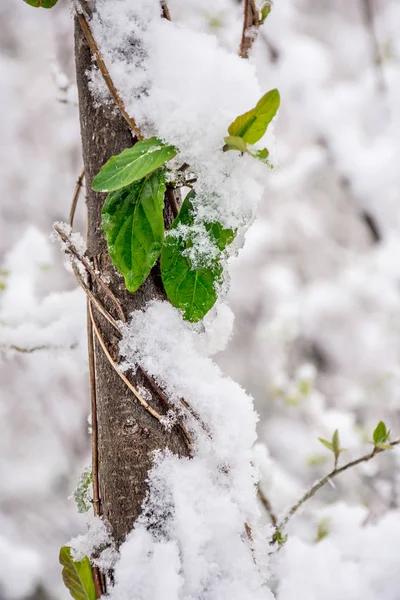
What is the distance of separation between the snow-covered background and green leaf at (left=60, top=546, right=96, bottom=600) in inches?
16.3

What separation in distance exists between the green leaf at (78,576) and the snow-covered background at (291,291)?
0.42 metres

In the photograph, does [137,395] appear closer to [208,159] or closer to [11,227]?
[208,159]

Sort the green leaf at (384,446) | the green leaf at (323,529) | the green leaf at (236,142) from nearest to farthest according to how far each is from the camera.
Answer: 1. the green leaf at (236,142)
2. the green leaf at (384,446)
3. the green leaf at (323,529)

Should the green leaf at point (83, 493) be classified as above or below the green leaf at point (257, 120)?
below

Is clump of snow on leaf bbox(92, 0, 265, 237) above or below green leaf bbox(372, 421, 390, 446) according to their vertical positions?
above

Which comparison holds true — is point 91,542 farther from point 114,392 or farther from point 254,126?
point 254,126

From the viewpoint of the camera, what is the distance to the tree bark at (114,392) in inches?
21.8

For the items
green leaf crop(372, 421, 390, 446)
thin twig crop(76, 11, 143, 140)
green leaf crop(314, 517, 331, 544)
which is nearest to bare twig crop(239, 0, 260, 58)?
thin twig crop(76, 11, 143, 140)

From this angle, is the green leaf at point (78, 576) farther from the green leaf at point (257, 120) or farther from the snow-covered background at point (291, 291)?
the green leaf at point (257, 120)

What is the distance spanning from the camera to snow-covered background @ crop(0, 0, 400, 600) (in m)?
1.06

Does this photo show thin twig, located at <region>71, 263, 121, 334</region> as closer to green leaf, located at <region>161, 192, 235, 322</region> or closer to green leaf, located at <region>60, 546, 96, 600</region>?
green leaf, located at <region>161, 192, 235, 322</region>

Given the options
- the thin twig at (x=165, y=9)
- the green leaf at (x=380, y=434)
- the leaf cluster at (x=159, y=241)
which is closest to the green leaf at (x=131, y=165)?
the leaf cluster at (x=159, y=241)

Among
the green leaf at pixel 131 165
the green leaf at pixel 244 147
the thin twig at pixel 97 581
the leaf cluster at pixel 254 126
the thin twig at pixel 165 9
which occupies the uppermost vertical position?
the thin twig at pixel 165 9

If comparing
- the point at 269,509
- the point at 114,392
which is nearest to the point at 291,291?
the point at 269,509
